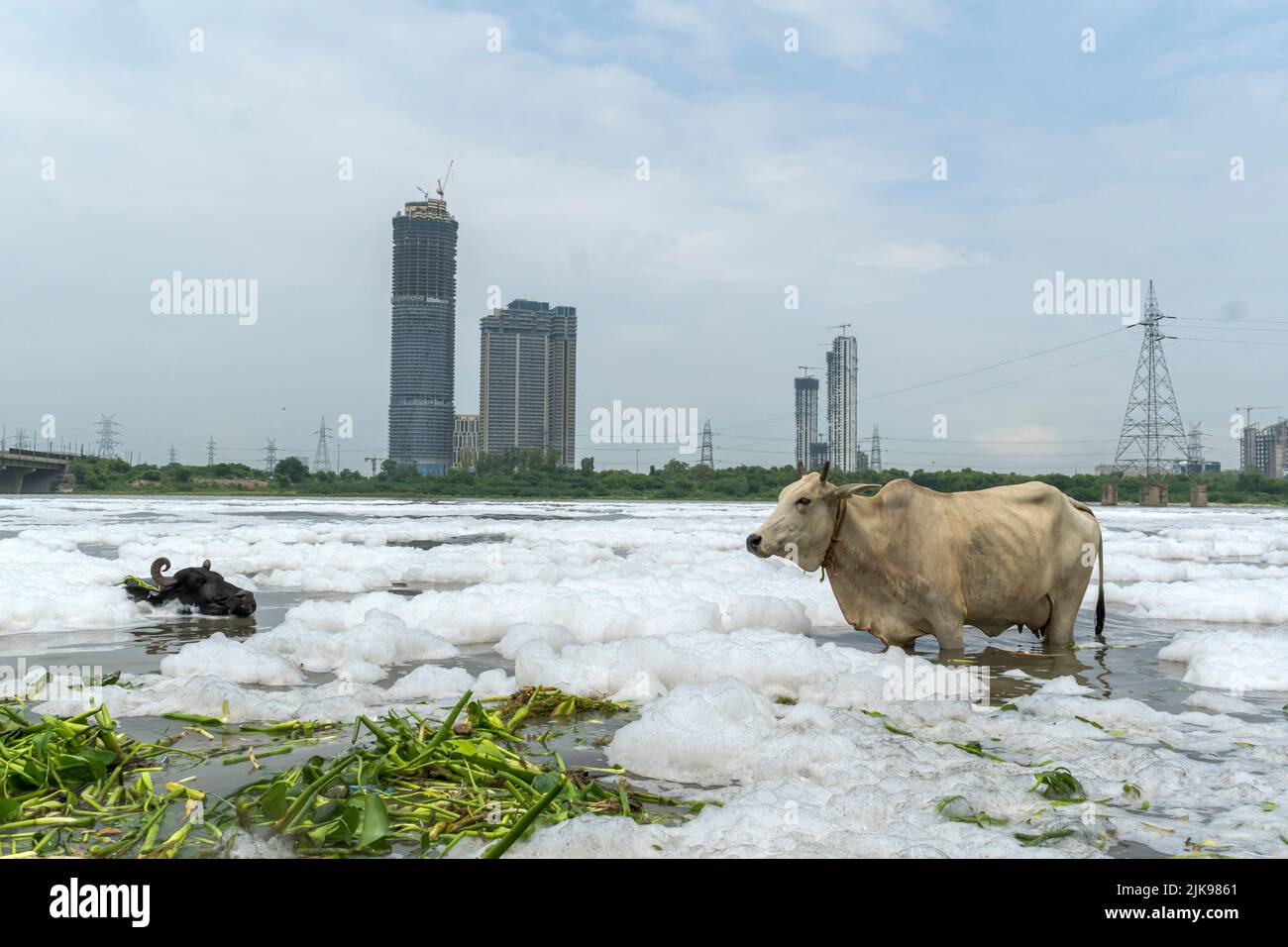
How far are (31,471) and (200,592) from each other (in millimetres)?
96545

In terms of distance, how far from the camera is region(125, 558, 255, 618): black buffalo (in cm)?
868

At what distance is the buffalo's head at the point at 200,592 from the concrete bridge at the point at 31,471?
89731 mm

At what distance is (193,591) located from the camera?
8875 millimetres

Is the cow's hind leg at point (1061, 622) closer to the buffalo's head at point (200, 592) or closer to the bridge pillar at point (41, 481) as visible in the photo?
the buffalo's head at point (200, 592)

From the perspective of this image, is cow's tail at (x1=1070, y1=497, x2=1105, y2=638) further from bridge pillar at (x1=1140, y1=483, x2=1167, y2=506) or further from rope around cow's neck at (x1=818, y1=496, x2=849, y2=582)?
bridge pillar at (x1=1140, y1=483, x2=1167, y2=506)

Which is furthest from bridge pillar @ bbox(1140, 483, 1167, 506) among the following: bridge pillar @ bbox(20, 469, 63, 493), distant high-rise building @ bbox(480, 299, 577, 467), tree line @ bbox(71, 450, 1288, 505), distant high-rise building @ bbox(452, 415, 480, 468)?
distant high-rise building @ bbox(452, 415, 480, 468)

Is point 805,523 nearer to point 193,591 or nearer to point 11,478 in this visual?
point 193,591

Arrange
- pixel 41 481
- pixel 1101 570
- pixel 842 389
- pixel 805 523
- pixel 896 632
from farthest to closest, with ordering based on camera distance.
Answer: pixel 842 389, pixel 41 481, pixel 1101 570, pixel 896 632, pixel 805 523

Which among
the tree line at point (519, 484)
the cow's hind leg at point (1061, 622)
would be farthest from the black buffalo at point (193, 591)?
the tree line at point (519, 484)

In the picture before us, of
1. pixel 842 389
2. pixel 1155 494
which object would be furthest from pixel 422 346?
pixel 1155 494

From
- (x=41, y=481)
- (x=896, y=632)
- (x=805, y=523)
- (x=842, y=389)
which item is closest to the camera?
(x=805, y=523)
